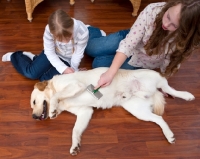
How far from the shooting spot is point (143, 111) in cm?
163

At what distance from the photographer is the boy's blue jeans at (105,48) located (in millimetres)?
1851

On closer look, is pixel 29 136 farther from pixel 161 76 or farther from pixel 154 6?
pixel 154 6

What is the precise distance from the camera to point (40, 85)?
1533 mm

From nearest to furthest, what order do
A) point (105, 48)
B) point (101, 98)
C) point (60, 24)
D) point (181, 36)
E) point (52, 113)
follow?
1. point (181, 36)
2. point (60, 24)
3. point (52, 113)
4. point (101, 98)
5. point (105, 48)

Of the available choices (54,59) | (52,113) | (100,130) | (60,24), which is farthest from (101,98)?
(60,24)

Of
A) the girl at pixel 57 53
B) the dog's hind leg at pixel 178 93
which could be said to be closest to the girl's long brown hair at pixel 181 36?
the dog's hind leg at pixel 178 93

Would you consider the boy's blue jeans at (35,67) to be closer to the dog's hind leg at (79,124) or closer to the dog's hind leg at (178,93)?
the dog's hind leg at (79,124)

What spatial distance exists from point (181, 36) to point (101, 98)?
0.67 m

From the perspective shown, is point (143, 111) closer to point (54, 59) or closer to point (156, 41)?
point (156, 41)

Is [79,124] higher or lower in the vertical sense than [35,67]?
lower

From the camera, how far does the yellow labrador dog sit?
5.00 feet

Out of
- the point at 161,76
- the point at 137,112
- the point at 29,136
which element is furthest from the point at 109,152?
the point at 161,76

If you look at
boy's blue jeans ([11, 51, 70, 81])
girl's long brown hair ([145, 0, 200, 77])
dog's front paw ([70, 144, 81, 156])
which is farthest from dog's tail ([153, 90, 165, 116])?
boy's blue jeans ([11, 51, 70, 81])

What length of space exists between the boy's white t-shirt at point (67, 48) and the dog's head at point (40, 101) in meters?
0.21
